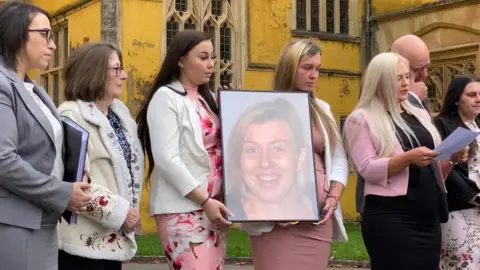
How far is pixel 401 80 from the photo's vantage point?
4.59m

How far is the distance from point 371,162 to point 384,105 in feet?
1.20

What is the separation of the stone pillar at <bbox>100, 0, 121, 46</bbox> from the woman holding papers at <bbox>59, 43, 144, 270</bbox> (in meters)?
10.8

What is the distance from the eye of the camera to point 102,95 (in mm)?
4391

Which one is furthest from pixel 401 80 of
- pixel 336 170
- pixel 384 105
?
pixel 336 170

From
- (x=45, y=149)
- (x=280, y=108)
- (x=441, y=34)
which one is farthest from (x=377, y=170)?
(x=441, y=34)

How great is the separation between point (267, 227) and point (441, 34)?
13294 millimetres

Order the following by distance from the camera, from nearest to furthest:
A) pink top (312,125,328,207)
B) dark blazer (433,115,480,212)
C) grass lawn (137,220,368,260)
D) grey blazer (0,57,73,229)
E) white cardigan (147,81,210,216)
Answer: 1. grey blazer (0,57,73,229)
2. white cardigan (147,81,210,216)
3. pink top (312,125,328,207)
4. dark blazer (433,115,480,212)
5. grass lawn (137,220,368,260)

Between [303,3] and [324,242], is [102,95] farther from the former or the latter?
[303,3]

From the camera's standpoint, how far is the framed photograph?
427 centimetres

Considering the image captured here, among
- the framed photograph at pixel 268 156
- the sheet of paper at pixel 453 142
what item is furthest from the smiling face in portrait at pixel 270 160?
the sheet of paper at pixel 453 142

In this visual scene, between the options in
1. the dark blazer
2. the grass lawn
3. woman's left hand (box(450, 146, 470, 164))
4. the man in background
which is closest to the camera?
woman's left hand (box(450, 146, 470, 164))

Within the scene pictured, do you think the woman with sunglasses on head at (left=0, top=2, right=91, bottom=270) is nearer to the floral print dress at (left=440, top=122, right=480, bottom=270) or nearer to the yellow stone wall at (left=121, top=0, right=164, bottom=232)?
the floral print dress at (left=440, top=122, right=480, bottom=270)

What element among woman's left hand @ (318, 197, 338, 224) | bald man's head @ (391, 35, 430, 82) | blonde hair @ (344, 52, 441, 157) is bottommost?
woman's left hand @ (318, 197, 338, 224)

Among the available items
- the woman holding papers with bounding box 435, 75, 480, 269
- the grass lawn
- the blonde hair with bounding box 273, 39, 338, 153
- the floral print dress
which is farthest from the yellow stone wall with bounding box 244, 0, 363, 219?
the blonde hair with bounding box 273, 39, 338, 153
